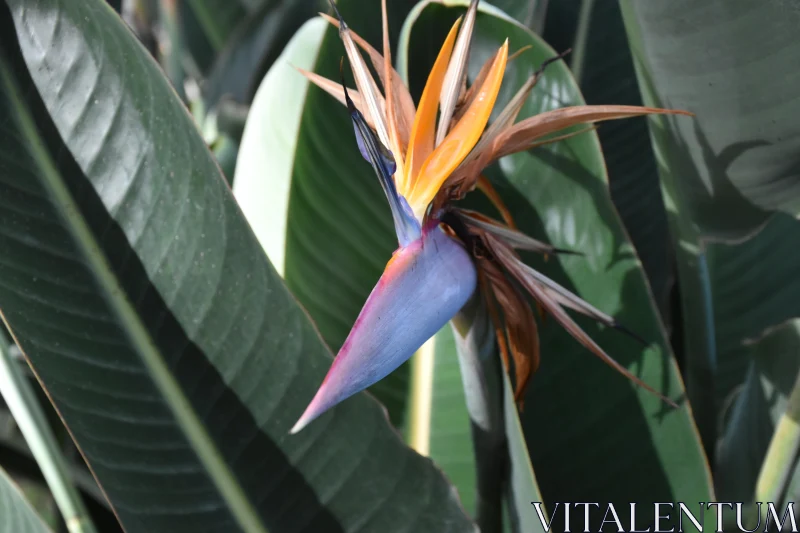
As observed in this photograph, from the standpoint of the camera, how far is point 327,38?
0.49m

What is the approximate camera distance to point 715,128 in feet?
1.34

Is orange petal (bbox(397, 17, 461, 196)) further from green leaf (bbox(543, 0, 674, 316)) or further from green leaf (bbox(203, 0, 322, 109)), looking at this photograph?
green leaf (bbox(203, 0, 322, 109))

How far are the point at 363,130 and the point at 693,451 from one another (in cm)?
31

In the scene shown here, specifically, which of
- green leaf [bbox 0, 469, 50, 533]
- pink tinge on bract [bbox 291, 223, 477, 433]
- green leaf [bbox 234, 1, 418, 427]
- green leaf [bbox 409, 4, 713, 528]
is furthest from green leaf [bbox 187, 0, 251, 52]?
pink tinge on bract [bbox 291, 223, 477, 433]

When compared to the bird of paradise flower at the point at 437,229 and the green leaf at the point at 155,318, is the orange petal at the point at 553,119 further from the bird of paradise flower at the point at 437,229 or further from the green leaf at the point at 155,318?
the green leaf at the point at 155,318

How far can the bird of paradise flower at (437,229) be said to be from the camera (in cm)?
23

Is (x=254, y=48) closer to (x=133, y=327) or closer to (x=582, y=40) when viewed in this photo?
(x=582, y=40)

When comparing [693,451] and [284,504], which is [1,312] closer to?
[284,504]

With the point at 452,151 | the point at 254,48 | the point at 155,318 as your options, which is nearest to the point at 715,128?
the point at 452,151

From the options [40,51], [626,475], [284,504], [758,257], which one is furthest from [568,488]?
[40,51]

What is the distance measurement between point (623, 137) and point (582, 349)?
232 millimetres

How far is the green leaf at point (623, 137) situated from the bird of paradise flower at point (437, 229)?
12.5 inches

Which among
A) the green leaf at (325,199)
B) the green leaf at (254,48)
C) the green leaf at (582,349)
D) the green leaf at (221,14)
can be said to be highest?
the green leaf at (221,14)

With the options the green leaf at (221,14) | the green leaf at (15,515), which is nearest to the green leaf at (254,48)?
the green leaf at (221,14)
